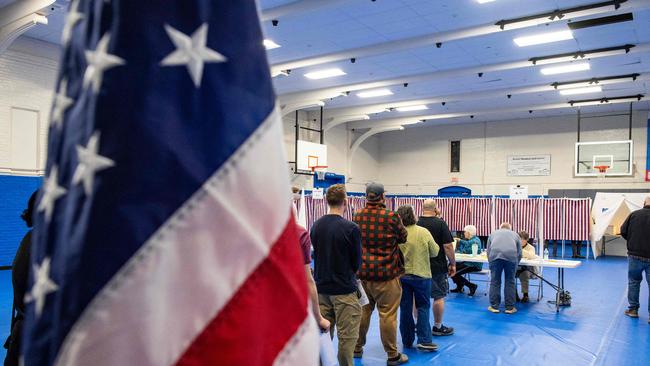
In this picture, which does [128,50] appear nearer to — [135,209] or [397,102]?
[135,209]

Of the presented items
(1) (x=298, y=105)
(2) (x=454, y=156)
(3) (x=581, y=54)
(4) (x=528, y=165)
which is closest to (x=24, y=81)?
(1) (x=298, y=105)

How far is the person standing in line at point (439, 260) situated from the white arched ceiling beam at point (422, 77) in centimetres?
824

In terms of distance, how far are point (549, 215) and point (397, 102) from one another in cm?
654

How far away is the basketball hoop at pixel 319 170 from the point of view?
17359 mm

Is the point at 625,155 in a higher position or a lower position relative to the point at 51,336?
higher

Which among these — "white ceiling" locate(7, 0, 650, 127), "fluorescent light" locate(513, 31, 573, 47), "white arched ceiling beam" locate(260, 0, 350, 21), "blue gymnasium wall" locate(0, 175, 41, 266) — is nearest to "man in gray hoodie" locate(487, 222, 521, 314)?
"white ceiling" locate(7, 0, 650, 127)

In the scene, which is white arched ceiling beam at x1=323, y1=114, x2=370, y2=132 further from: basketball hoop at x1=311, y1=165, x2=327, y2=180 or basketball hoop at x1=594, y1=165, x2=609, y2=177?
basketball hoop at x1=594, y1=165, x2=609, y2=177

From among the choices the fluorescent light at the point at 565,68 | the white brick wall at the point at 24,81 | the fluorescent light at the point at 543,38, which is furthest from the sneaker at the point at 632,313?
the white brick wall at the point at 24,81

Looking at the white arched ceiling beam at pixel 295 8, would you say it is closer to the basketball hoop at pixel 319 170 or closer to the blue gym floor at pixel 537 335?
the blue gym floor at pixel 537 335

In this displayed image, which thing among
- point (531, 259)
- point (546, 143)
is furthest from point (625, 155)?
point (531, 259)

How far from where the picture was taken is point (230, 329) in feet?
2.56

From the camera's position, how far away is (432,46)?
11.7m

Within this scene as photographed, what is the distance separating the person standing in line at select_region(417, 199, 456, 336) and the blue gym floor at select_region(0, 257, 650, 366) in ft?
0.98

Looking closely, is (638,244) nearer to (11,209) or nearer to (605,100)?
(605,100)
